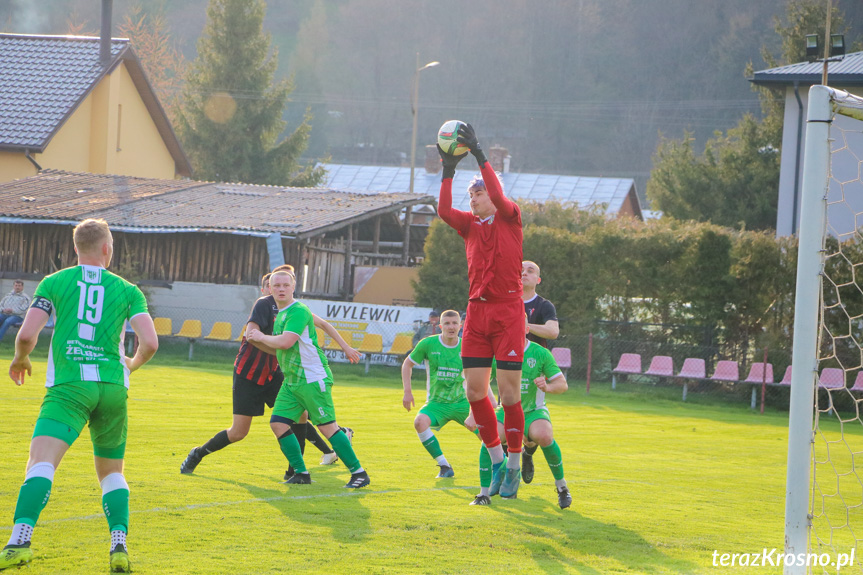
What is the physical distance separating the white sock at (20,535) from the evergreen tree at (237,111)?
155ft

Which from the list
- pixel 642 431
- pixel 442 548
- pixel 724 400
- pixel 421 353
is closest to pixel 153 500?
pixel 442 548

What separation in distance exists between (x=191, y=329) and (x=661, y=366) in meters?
11.7

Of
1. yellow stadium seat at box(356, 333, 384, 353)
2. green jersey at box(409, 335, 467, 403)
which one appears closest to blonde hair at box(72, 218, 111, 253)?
green jersey at box(409, 335, 467, 403)

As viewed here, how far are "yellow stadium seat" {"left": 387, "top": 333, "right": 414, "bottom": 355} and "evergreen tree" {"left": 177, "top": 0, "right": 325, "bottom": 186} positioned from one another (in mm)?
29469

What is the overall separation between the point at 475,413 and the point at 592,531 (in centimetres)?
123

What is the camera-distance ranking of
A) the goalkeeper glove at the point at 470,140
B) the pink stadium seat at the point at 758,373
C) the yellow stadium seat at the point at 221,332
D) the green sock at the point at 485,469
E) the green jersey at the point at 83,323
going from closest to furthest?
the green jersey at the point at 83,323
the goalkeeper glove at the point at 470,140
the green sock at the point at 485,469
the pink stadium seat at the point at 758,373
the yellow stadium seat at the point at 221,332

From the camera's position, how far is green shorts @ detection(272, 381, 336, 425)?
8.29 metres

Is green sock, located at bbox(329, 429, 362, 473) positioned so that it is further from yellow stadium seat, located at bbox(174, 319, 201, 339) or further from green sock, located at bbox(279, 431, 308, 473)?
yellow stadium seat, located at bbox(174, 319, 201, 339)

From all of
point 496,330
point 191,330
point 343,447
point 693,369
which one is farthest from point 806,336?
point 191,330

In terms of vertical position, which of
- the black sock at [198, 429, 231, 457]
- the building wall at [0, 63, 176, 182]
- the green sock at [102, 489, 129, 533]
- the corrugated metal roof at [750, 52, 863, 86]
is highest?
the corrugated metal roof at [750, 52, 863, 86]

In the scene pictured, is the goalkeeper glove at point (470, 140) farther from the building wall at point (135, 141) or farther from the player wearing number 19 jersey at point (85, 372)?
the building wall at point (135, 141)

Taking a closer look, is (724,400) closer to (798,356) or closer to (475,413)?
(475,413)

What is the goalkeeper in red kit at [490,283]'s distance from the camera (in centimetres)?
697

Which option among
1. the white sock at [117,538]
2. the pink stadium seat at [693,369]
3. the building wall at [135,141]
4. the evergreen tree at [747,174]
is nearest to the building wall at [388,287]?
the pink stadium seat at [693,369]
